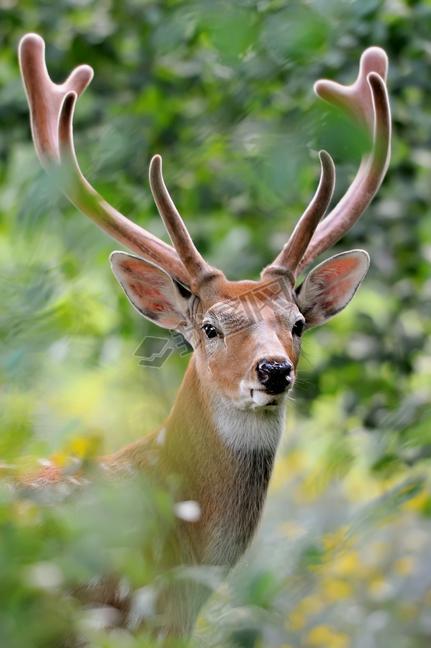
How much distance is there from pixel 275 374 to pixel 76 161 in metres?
0.93

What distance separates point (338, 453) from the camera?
4891 mm

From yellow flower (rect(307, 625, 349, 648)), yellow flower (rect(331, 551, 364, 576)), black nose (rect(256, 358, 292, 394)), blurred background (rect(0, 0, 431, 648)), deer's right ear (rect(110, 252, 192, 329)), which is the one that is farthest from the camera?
yellow flower (rect(331, 551, 364, 576))

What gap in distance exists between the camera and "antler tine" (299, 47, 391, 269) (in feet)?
14.6

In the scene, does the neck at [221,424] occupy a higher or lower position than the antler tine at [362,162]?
lower

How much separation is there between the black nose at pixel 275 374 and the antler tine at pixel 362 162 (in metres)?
0.72

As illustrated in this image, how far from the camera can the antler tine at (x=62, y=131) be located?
4.20 m

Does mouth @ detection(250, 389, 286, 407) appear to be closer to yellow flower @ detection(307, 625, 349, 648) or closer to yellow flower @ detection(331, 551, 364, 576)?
yellow flower @ detection(307, 625, 349, 648)

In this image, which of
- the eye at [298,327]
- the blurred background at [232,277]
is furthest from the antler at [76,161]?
the eye at [298,327]

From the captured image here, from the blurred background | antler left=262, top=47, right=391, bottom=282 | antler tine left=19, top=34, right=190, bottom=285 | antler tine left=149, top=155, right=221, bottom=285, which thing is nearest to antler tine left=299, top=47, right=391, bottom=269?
antler left=262, top=47, right=391, bottom=282

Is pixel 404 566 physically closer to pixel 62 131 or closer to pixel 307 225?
pixel 307 225

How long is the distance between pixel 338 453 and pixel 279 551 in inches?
80.0

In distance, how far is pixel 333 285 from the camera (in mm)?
4762

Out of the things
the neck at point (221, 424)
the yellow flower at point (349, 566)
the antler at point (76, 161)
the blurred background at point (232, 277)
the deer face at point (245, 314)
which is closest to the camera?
the blurred background at point (232, 277)

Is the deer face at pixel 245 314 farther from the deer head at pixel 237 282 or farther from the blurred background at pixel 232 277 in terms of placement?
the blurred background at pixel 232 277
